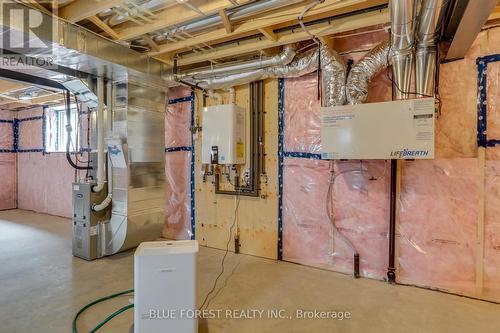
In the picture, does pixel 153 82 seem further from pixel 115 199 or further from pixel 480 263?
pixel 480 263

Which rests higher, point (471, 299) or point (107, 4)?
point (107, 4)

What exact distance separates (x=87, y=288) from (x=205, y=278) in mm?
1077

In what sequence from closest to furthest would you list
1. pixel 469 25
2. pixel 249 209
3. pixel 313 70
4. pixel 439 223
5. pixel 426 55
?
pixel 469 25 → pixel 426 55 → pixel 439 223 → pixel 313 70 → pixel 249 209

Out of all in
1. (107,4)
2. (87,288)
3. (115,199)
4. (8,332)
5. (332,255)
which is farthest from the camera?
(115,199)

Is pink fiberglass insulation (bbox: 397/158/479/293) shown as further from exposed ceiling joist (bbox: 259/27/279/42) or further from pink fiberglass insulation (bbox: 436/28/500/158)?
exposed ceiling joist (bbox: 259/27/279/42)

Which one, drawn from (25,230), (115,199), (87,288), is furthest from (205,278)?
Result: (25,230)

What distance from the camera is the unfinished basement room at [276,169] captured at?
2.10 metres

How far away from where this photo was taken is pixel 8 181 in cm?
658

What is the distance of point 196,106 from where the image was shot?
12.9 feet

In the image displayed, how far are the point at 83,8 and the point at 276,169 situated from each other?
7.76ft

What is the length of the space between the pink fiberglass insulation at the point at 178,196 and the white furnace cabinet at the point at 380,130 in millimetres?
2212

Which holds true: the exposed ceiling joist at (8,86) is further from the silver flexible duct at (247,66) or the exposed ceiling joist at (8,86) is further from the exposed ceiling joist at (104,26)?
the silver flexible duct at (247,66)

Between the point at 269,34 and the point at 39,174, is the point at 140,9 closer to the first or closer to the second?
the point at 269,34

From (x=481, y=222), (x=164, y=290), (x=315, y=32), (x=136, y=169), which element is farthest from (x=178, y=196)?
(x=481, y=222)
